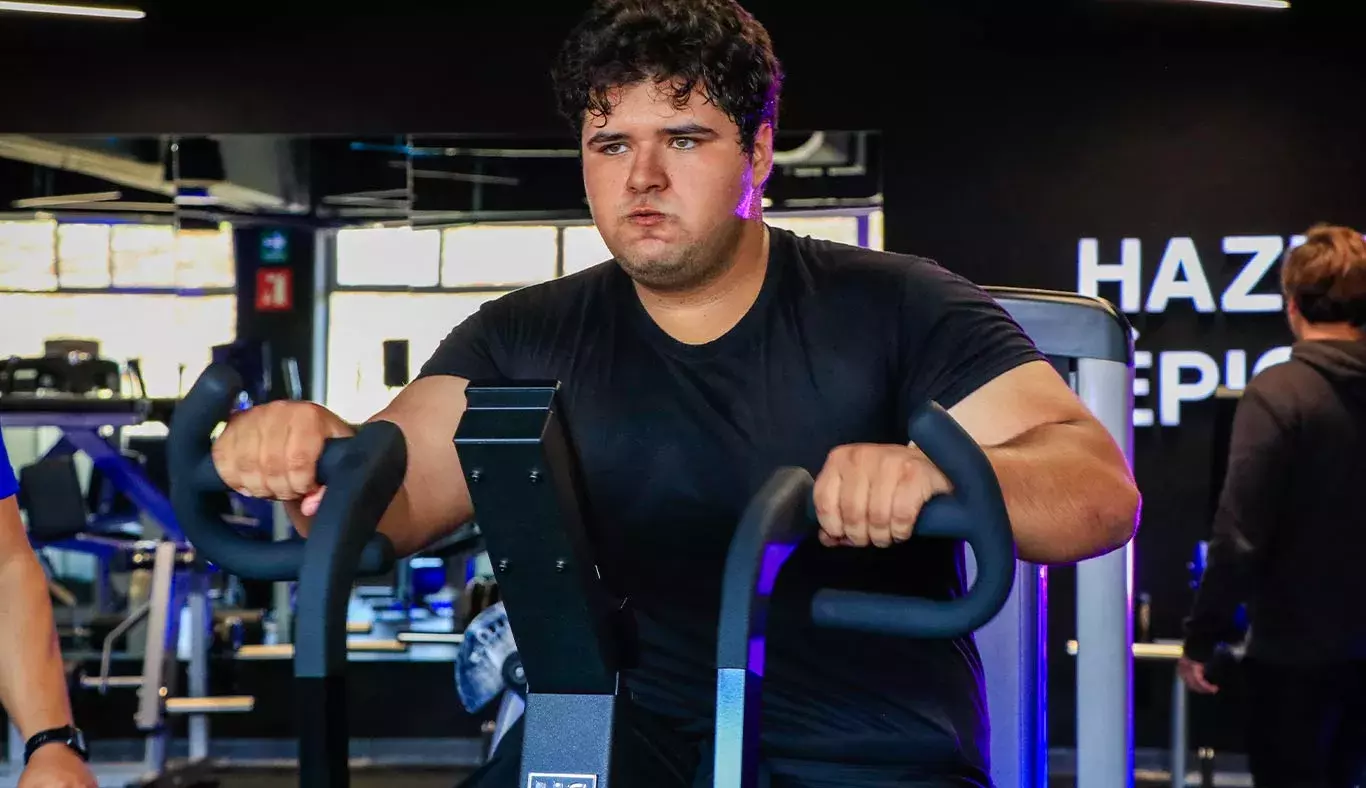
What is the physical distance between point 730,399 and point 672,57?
1.16 ft

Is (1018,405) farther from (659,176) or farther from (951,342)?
(659,176)

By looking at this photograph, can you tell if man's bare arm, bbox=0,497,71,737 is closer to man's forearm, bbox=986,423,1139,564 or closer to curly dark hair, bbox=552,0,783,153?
curly dark hair, bbox=552,0,783,153

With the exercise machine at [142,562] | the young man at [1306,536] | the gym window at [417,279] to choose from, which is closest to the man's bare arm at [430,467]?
the young man at [1306,536]

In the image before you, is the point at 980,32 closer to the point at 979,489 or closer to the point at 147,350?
the point at 147,350

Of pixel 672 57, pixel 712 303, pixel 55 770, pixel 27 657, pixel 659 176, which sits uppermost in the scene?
pixel 672 57

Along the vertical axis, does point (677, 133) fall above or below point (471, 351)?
above

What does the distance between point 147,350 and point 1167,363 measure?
152 inches

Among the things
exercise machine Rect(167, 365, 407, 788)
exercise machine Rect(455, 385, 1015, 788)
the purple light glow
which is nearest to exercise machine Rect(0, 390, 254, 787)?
exercise machine Rect(167, 365, 407, 788)

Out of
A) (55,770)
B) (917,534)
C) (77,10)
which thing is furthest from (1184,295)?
(917,534)

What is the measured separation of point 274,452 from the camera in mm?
1188

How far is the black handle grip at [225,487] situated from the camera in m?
1.09

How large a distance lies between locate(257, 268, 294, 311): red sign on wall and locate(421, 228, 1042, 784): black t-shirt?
4519 millimetres

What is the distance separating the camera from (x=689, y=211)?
5.25ft

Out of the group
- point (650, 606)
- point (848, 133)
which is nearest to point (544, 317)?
point (650, 606)
